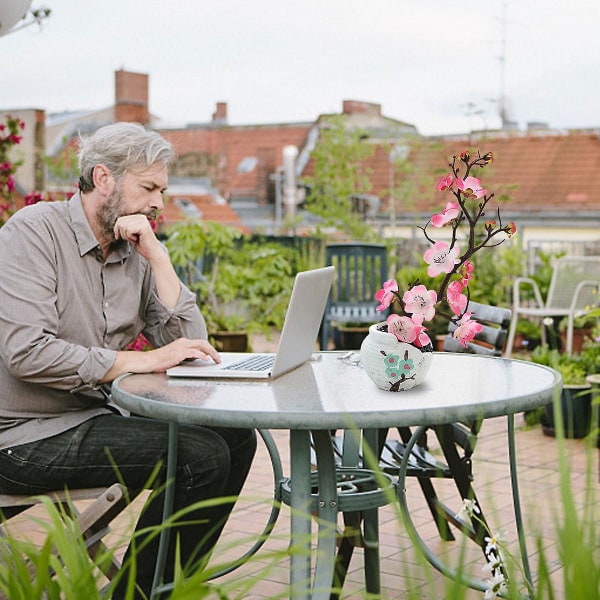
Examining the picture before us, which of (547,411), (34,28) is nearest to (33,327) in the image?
(547,411)

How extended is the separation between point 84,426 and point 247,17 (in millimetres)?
19248

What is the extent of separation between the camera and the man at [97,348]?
8.82ft

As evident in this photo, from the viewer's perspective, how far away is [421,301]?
2473 mm

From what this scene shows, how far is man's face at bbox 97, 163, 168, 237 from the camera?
9.61ft

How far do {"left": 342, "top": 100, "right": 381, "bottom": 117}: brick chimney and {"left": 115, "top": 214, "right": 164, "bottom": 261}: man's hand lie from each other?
28.8 meters

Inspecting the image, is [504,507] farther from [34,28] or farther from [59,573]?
[34,28]

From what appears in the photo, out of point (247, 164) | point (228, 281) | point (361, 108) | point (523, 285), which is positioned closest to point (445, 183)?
point (228, 281)

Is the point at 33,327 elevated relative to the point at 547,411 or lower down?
elevated

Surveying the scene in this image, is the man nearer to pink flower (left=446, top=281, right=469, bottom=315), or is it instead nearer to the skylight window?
pink flower (left=446, top=281, right=469, bottom=315)

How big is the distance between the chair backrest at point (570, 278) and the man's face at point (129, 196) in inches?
248

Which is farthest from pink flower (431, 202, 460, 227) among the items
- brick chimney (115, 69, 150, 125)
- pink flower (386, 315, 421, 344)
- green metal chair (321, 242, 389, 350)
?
brick chimney (115, 69, 150, 125)

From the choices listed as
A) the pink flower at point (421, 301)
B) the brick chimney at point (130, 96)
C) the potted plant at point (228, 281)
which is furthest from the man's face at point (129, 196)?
the brick chimney at point (130, 96)

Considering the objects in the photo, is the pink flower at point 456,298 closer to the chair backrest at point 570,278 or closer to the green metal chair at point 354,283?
the green metal chair at point 354,283

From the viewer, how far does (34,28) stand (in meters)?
6.28
